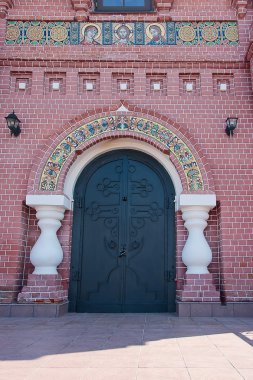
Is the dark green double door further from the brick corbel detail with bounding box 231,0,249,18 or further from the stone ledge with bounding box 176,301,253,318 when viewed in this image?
the brick corbel detail with bounding box 231,0,249,18

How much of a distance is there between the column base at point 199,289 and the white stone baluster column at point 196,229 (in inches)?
3.9

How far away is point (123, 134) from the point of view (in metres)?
6.62

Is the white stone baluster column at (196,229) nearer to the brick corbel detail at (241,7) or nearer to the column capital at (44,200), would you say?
the column capital at (44,200)

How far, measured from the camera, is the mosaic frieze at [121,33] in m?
7.04

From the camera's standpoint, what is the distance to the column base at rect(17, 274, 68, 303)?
19.1ft

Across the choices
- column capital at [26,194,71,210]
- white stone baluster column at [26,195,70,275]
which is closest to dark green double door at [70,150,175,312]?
white stone baluster column at [26,195,70,275]

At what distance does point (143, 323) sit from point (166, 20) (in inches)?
215

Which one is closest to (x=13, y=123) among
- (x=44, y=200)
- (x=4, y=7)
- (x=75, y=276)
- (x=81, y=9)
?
(x=44, y=200)

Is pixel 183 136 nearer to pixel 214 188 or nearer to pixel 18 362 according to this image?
pixel 214 188

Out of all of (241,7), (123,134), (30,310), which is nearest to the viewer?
(30,310)

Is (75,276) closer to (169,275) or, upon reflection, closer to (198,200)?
(169,275)

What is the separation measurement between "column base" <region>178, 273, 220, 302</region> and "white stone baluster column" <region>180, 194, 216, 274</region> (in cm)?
10

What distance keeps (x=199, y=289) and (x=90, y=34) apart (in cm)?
501

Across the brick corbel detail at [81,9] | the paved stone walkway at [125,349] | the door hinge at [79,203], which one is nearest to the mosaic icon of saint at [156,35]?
the brick corbel detail at [81,9]
